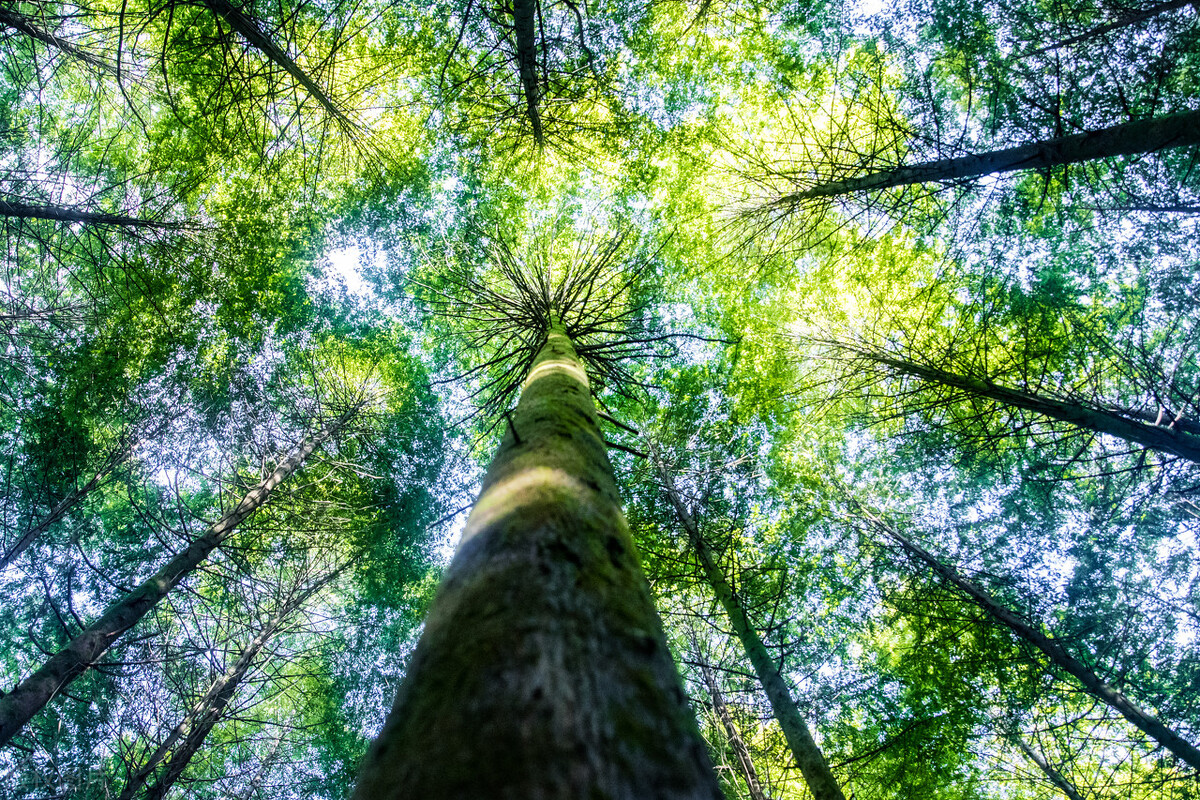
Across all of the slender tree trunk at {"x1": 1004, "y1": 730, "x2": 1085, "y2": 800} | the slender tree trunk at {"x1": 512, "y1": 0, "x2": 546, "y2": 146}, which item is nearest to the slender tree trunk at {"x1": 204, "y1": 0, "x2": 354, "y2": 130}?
the slender tree trunk at {"x1": 512, "y1": 0, "x2": 546, "y2": 146}

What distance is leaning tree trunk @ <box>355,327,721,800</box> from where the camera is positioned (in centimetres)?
60

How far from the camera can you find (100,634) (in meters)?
4.14

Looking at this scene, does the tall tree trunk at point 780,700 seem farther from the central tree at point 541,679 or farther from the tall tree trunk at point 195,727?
the tall tree trunk at point 195,727

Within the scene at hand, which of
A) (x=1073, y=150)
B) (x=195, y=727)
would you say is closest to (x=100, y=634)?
(x=195, y=727)

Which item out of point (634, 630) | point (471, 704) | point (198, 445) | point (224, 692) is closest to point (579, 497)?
point (634, 630)

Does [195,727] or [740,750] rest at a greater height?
[195,727]

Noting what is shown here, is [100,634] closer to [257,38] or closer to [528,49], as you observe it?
[257,38]

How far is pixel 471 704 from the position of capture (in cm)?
69

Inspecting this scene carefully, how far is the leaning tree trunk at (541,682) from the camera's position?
599 millimetres

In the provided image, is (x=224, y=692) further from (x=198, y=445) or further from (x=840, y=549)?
(x=840, y=549)

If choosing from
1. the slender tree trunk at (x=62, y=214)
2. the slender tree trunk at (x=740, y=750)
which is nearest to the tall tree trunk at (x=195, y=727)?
the slender tree trunk at (x=62, y=214)

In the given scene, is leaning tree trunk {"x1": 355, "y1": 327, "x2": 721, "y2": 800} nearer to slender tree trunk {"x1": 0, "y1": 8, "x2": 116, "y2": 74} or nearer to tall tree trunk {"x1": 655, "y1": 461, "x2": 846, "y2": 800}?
tall tree trunk {"x1": 655, "y1": 461, "x2": 846, "y2": 800}

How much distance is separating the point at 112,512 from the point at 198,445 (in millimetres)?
2970

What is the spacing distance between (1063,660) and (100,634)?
9.91m
